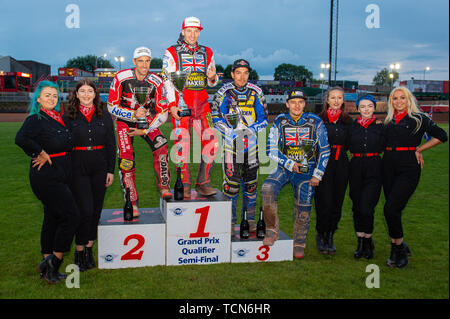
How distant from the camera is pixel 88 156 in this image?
173 inches

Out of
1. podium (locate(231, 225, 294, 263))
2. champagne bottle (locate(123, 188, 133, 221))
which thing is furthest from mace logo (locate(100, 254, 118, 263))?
podium (locate(231, 225, 294, 263))

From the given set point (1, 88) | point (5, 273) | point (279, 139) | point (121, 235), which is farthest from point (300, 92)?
point (1, 88)

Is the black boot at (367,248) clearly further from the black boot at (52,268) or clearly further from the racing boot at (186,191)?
the black boot at (52,268)

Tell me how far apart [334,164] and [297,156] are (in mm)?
496

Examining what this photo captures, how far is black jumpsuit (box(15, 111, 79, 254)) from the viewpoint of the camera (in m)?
3.89

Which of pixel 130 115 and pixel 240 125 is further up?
pixel 130 115

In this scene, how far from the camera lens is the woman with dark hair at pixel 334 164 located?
4.98 metres

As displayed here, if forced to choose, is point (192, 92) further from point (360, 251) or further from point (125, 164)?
point (360, 251)

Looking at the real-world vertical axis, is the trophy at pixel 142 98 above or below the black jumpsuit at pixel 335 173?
above

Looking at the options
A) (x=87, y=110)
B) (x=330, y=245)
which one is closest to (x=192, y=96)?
(x=87, y=110)

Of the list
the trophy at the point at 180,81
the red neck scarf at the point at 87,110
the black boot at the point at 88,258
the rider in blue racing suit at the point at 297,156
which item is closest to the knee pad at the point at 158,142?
the trophy at the point at 180,81

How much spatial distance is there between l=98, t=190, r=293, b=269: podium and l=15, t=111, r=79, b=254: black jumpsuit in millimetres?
545

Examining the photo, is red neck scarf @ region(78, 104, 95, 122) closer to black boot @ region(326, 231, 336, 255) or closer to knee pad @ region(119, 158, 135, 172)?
knee pad @ region(119, 158, 135, 172)

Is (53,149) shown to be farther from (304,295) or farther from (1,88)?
(1,88)
